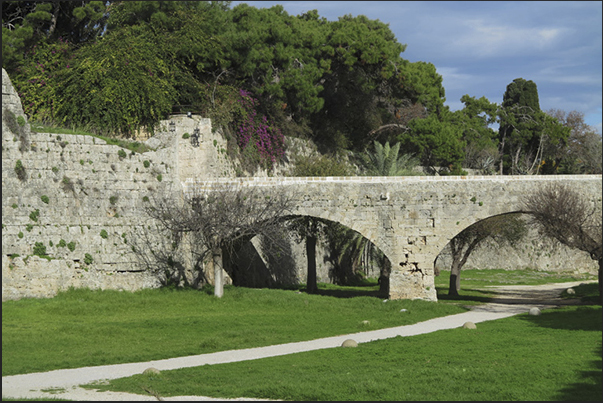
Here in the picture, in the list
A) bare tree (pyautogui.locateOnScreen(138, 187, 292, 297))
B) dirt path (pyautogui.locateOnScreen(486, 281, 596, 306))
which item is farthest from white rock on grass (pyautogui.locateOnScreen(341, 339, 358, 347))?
dirt path (pyautogui.locateOnScreen(486, 281, 596, 306))

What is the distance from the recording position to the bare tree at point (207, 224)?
2798 cm

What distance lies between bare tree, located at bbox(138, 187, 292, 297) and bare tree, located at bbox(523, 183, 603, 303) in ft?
29.9

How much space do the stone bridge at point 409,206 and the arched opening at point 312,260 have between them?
1.75 meters

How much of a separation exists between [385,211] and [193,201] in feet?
23.8

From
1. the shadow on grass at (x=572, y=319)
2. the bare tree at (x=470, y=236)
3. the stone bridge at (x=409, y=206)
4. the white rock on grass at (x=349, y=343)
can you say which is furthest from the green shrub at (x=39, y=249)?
the bare tree at (x=470, y=236)

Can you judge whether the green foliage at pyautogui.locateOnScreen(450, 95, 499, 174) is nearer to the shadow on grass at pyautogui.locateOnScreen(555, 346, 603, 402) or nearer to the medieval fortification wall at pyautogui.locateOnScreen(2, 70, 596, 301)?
the medieval fortification wall at pyautogui.locateOnScreen(2, 70, 596, 301)

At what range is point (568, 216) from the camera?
27.4 meters

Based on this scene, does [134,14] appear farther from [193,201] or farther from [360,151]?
[360,151]

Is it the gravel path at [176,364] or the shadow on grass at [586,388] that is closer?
the shadow on grass at [586,388]

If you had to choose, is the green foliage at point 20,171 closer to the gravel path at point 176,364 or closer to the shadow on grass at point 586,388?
the gravel path at point 176,364

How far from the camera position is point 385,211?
29.8m

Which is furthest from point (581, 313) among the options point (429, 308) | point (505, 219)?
point (505, 219)

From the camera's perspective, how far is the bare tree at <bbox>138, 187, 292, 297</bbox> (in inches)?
1102

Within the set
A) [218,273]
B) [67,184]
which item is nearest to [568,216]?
[218,273]
